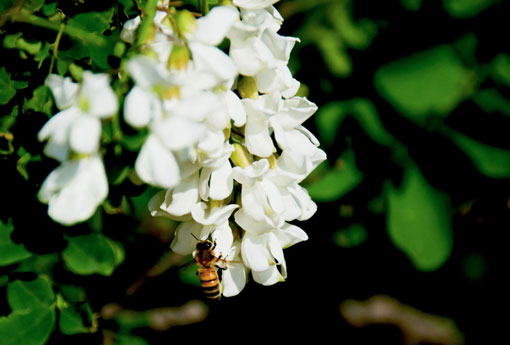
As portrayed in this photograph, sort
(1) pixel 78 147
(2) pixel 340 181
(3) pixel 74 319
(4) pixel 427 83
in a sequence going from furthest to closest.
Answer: (2) pixel 340 181 < (4) pixel 427 83 < (3) pixel 74 319 < (1) pixel 78 147

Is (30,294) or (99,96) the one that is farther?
(30,294)

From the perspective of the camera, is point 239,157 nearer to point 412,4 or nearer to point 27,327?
point 27,327

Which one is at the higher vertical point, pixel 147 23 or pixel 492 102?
pixel 147 23

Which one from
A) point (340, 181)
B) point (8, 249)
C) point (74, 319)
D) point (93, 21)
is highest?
point (93, 21)

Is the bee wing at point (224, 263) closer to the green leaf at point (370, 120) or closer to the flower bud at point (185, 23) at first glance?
the flower bud at point (185, 23)

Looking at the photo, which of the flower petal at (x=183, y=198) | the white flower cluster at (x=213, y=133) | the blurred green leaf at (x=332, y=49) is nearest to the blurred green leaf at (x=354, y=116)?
the blurred green leaf at (x=332, y=49)

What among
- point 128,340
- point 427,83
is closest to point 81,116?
point 427,83

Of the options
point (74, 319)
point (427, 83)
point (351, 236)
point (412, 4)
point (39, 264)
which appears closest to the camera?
point (74, 319)

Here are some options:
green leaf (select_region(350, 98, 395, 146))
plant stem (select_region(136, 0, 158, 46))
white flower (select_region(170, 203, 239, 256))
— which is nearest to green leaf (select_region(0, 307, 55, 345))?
white flower (select_region(170, 203, 239, 256))
